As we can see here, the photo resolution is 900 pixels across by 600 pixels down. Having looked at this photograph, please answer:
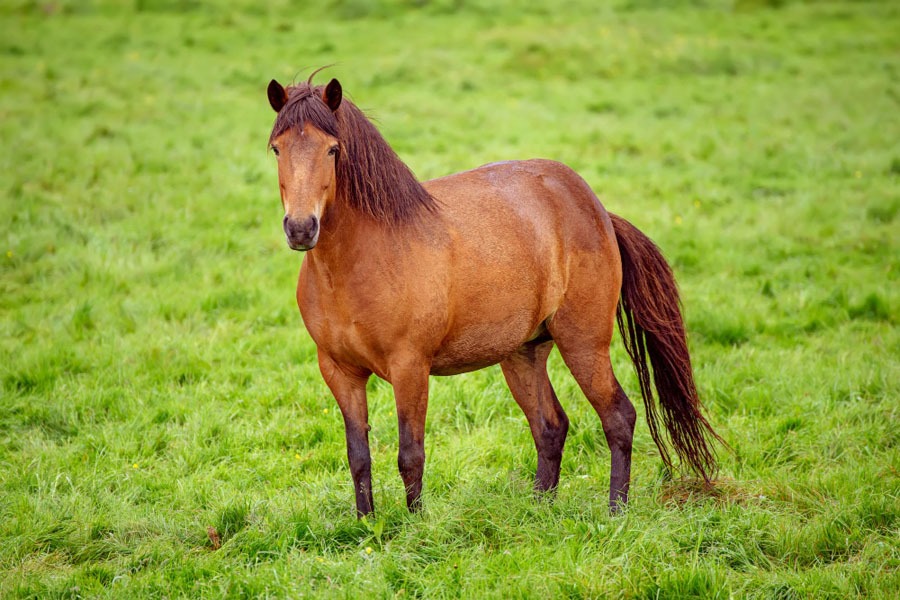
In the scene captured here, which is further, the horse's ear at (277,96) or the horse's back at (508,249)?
the horse's back at (508,249)

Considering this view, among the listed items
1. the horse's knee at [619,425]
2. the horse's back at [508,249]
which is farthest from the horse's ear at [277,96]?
the horse's knee at [619,425]

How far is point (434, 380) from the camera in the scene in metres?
6.34

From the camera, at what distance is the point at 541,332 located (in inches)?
191

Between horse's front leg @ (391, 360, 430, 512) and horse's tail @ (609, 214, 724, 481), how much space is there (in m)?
1.49

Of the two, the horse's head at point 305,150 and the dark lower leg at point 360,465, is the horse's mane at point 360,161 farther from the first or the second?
the dark lower leg at point 360,465

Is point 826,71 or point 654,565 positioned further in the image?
point 826,71

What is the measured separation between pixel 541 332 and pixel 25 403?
142 inches

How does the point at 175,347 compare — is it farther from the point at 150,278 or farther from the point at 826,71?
the point at 826,71

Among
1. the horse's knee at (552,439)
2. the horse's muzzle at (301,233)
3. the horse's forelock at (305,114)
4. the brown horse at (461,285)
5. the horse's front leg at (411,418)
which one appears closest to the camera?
the horse's muzzle at (301,233)

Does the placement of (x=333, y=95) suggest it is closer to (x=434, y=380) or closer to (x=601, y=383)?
(x=601, y=383)

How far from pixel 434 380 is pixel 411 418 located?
2150 mm

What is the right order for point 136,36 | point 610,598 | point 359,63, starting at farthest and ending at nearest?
point 136,36
point 359,63
point 610,598

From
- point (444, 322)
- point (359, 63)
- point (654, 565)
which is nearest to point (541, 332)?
point (444, 322)

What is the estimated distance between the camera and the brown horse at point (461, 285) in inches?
158
